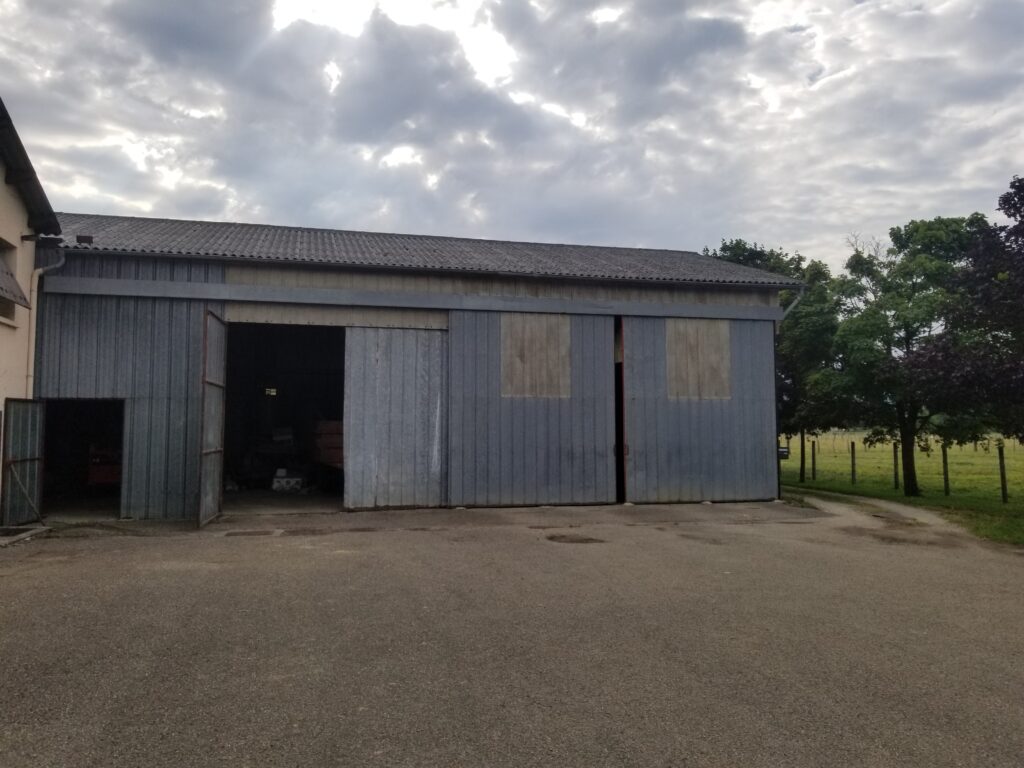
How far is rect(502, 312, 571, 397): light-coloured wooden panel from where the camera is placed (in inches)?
550

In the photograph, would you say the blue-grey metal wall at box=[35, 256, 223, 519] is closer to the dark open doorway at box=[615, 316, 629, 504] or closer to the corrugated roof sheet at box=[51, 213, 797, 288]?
the corrugated roof sheet at box=[51, 213, 797, 288]

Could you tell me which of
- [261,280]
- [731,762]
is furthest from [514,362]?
[731,762]

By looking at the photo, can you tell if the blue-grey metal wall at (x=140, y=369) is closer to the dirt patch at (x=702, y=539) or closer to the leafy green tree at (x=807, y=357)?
the dirt patch at (x=702, y=539)

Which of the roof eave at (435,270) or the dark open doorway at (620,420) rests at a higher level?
the roof eave at (435,270)

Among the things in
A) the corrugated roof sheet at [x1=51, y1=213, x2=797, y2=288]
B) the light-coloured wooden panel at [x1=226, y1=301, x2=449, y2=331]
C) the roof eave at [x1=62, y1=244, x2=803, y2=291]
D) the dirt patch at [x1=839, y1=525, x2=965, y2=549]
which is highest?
the corrugated roof sheet at [x1=51, y1=213, x2=797, y2=288]

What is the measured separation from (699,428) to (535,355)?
3.92 meters

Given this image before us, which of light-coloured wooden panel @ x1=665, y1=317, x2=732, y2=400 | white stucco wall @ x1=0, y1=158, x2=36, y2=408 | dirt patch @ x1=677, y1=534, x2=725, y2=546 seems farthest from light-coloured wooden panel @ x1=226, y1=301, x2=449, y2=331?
dirt patch @ x1=677, y1=534, x2=725, y2=546

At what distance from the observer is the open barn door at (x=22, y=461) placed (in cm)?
1069

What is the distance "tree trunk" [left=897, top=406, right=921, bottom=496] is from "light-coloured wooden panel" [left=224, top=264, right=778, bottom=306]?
5.29 meters

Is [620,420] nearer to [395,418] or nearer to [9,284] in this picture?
[395,418]

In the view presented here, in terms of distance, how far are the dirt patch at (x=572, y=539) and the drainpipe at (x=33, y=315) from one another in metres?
9.08

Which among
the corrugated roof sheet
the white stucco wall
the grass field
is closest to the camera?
the white stucco wall

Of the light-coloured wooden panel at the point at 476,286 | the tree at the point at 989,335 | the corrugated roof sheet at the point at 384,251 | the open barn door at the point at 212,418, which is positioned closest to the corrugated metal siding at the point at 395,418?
the light-coloured wooden panel at the point at 476,286

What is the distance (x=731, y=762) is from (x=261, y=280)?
11.7 meters
